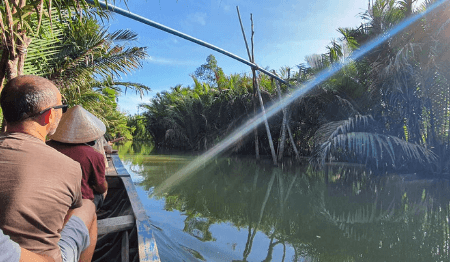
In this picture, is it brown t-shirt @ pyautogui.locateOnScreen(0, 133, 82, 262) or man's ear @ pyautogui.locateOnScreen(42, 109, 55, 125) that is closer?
brown t-shirt @ pyautogui.locateOnScreen(0, 133, 82, 262)

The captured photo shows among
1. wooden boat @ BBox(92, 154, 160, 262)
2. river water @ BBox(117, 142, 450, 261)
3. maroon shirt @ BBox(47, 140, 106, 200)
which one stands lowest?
river water @ BBox(117, 142, 450, 261)

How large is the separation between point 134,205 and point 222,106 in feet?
43.8

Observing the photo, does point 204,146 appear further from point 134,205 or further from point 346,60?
point 134,205

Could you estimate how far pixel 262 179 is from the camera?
793 centimetres

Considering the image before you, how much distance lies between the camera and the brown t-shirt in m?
1.02

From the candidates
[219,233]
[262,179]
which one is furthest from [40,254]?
[262,179]

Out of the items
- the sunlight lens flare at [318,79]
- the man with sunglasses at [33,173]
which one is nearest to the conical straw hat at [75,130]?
the man with sunglasses at [33,173]

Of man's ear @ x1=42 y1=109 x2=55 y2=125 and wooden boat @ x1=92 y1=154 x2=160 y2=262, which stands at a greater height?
man's ear @ x1=42 y1=109 x2=55 y2=125

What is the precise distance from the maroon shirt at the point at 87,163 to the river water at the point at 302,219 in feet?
4.11

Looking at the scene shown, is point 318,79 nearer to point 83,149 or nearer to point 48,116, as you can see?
point 83,149

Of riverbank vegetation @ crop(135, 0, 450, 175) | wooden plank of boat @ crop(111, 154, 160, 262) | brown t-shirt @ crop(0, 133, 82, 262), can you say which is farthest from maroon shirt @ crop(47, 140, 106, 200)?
riverbank vegetation @ crop(135, 0, 450, 175)

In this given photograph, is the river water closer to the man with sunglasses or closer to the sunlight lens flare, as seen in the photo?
the sunlight lens flare

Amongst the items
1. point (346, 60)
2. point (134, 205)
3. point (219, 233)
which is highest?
point (346, 60)

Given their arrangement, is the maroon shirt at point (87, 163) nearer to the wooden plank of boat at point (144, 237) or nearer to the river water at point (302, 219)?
the wooden plank of boat at point (144, 237)
